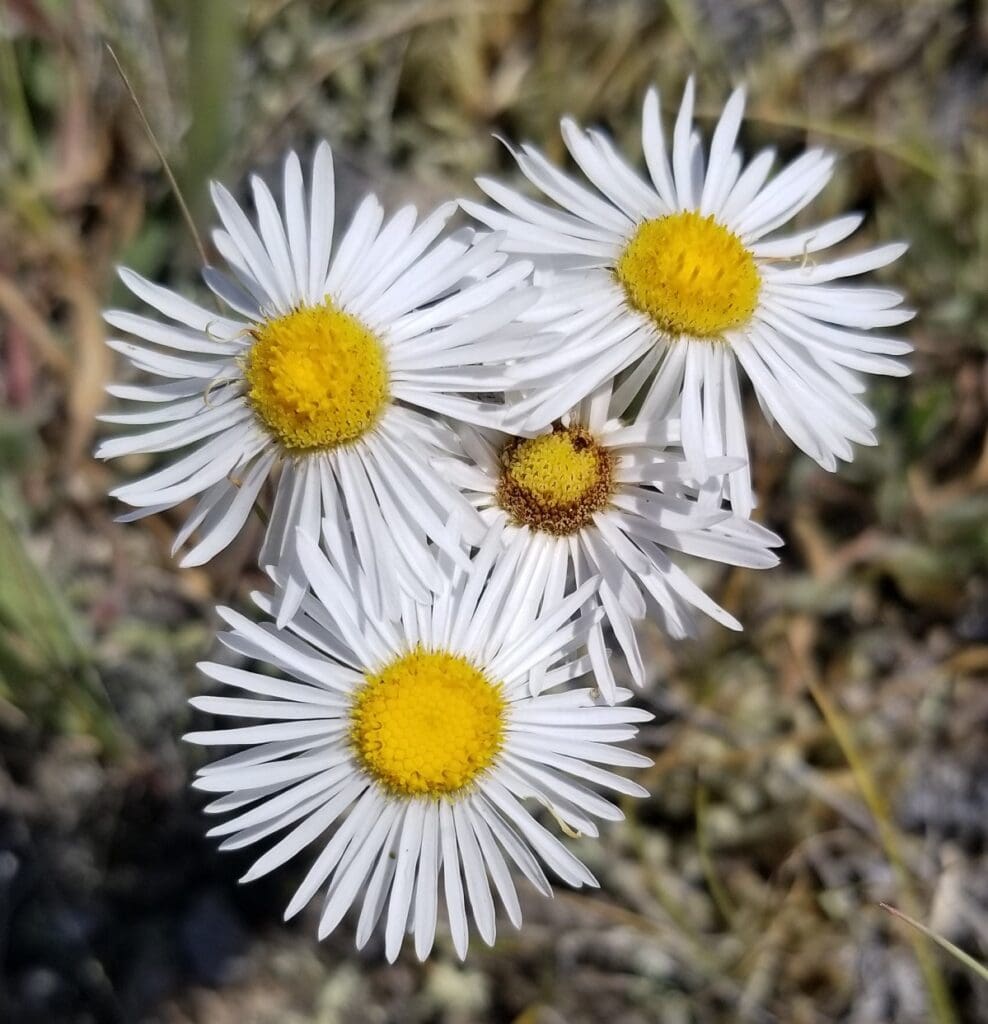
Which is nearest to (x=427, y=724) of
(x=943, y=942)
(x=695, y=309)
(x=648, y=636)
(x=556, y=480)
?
(x=556, y=480)

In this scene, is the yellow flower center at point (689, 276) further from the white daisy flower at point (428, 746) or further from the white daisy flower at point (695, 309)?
the white daisy flower at point (428, 746)

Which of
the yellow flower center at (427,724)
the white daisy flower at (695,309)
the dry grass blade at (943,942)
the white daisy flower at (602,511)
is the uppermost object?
the white daisy flower at (695,309)

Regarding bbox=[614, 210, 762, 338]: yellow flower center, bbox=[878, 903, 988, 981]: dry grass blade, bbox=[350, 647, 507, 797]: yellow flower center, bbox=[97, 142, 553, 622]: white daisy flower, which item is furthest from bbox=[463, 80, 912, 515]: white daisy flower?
bbox=[878, 903, 988, 981]: dry grass blade

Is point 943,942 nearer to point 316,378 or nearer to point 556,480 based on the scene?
point 556,480

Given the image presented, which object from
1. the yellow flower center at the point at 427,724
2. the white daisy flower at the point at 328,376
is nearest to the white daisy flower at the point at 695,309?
the white daisy flower at the point at 328,376

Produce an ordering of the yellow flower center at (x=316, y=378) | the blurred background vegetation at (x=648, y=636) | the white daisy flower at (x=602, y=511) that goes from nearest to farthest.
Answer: the yellow flower center at (x=316, y=378), the white daisy flower at (x=602, y=511), the blurred background vegetation at (x=648, y=636)

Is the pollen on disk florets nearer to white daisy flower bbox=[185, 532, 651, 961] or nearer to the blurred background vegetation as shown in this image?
white daisy flower bbox=[185, 532, 651, 961]

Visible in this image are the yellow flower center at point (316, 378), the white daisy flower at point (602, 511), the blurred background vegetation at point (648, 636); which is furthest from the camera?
the blurred background vegetation at point (648, 636)
